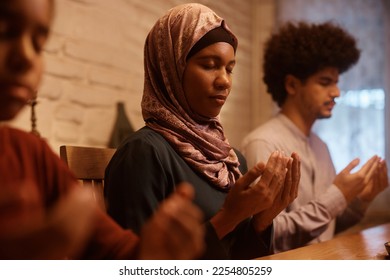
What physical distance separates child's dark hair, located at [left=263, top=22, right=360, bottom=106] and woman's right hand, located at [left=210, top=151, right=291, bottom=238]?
79 cm

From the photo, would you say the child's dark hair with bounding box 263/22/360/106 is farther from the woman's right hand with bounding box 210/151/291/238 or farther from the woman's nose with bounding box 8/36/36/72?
the woman's nose with bounding box 8/36/36/72

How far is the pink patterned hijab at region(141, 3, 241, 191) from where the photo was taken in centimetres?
79

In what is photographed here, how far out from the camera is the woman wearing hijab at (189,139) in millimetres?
745

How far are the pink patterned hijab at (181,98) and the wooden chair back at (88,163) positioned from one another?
0.12 meters

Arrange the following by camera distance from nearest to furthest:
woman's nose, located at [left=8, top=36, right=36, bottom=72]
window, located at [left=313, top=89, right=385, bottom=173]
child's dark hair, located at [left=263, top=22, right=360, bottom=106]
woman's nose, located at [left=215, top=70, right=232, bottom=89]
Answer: woman's nose, located at [left=8, top=36, right=36, bottom=72] < woman's nose, located at [left=215, top=70, right=232, bottom=89] < child's dark hair, located at [left=263, top=22, right=360, bottom=106] < window, located at [left=313, top=89, right=385, bottom=173]

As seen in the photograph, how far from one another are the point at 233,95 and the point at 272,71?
0.13 metres

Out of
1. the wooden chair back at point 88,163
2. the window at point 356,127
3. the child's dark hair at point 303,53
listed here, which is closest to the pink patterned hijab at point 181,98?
the wooden chair back at point 88,163

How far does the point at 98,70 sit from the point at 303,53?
0.52 meters

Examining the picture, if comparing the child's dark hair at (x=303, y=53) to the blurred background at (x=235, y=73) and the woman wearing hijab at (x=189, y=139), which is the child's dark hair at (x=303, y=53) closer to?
the blurred background at (x=235, y=73)

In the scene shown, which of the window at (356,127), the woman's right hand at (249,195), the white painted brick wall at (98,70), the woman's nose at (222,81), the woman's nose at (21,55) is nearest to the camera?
the woman's nose at (21,55)

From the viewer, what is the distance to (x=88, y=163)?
2.89 ft

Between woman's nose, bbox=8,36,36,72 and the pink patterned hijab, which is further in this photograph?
the pink patterned hijab

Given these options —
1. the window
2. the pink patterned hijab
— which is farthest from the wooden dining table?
the window
